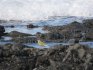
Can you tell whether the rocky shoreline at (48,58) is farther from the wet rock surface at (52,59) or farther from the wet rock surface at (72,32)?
the wet rock surface at (72,32)

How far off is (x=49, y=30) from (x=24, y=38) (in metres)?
2.40

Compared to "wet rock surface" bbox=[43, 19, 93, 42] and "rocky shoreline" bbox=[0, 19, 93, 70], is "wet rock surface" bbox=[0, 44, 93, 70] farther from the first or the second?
"wet rock surface" bbox=[43, 19, 93, 42]

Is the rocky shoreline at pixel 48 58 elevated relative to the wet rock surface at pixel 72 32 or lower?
elevated

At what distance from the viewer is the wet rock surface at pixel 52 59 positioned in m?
8.84

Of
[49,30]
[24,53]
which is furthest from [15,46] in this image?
[49,30]

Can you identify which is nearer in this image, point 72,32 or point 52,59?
point 52,59

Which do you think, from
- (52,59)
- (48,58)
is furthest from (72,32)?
(52,59)

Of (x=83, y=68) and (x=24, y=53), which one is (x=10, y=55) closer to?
(x=24, y=53)

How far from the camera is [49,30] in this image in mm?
16469

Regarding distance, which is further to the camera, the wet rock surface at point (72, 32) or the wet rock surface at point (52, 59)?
the wet rock surface at point (72, 32)

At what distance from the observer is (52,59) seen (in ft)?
31.3

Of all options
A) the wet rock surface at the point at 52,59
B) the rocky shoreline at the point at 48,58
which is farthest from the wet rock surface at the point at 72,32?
the wet rock surface at the point at 52,59

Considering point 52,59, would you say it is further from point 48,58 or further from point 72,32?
point 72,32

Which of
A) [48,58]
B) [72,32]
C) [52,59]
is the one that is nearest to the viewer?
[52,59]
